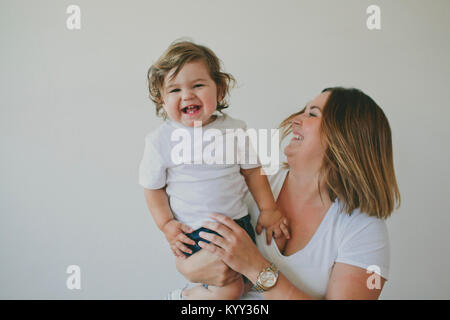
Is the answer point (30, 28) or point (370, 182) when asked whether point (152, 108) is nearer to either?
point (30, 28)

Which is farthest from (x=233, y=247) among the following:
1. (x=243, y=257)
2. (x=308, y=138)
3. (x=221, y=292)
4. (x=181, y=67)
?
(x=181, y=67)

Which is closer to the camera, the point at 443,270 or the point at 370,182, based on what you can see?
the point at 370,182

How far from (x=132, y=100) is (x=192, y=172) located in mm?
318

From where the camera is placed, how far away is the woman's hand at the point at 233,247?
35.7 inches

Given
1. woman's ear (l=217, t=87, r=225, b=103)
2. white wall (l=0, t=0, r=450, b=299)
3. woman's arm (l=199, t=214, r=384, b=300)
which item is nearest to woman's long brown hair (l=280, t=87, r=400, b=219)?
white wall (l=0, t=0, r=450, b=299)

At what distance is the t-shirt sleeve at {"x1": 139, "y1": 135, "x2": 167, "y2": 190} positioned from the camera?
0.91 metres

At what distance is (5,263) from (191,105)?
0.81 meters

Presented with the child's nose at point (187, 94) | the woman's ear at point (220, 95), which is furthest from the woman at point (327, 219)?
the child's nose at point (187, 94)

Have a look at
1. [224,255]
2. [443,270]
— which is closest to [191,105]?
[224,255]

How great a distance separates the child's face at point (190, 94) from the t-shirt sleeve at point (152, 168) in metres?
0.10

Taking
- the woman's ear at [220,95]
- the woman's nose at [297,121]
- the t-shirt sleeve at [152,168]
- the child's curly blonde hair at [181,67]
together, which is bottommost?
the t-shirt sleeve at [152,168]

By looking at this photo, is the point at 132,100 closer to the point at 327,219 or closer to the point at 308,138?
the point at 308,138

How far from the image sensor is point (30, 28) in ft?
3.31

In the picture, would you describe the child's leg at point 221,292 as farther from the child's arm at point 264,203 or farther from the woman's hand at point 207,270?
the child's arm at point 264,203
